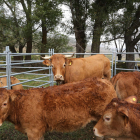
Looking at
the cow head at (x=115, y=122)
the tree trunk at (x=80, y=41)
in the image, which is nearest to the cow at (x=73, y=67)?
the cow head at (x=115, y=122)

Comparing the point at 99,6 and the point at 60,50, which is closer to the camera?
the point at 99,6

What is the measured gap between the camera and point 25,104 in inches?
108

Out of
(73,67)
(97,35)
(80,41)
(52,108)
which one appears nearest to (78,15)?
(80,41)

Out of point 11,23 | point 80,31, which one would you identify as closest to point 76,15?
point 80,31

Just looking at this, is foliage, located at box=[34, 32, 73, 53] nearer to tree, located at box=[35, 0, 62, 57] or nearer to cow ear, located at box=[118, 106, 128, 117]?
tree, located at box=[35, 0, 62, 57]

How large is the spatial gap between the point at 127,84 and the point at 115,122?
2.32 metres


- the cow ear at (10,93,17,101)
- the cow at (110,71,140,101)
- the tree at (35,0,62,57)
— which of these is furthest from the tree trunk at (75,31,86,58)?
the cow ear at (10,93,17,101)

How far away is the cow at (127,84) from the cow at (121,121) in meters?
2.11

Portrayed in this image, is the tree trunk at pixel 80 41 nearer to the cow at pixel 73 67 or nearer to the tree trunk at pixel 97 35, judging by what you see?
the tree trunk at pixel 97 35

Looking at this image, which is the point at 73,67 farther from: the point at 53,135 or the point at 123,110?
the point at 123,110

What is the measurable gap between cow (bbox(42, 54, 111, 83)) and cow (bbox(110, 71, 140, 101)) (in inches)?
56.4

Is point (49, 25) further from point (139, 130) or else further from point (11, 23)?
point (139, 130)

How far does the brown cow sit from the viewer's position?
2.70 meters

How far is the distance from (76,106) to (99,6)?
1097 centimetres
